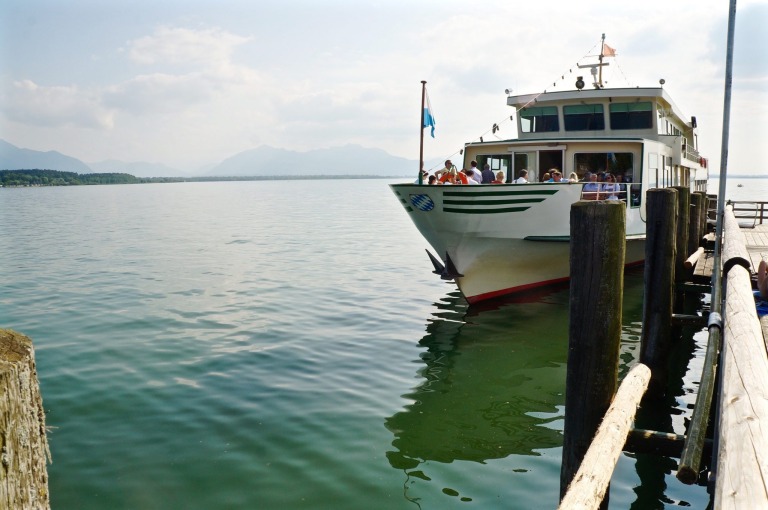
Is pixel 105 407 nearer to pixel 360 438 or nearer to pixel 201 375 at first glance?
pixel 201 375

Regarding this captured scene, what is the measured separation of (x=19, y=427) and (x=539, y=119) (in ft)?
62.4

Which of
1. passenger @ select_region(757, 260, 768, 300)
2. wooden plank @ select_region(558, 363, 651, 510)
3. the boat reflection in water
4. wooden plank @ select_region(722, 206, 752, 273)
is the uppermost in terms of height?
wooden plank @ select_region(722, 206, 752, 273)

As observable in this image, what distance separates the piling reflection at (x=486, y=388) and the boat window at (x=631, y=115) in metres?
6.70

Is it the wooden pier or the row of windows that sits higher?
the row of windows

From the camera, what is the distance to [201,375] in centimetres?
988

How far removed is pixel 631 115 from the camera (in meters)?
18.5

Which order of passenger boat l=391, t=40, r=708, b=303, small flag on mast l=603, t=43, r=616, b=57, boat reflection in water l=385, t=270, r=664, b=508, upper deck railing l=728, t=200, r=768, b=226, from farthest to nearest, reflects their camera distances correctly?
small flag on mast l=603, t=43, r=616, b=57 < upper deck railing l=728, t=200, r=768, b=226 < passenger boat l=391, t=40, r=708, b=303 < boat reflection in water l=385, t=270, r=664, b=508

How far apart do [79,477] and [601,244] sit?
18.0 feet

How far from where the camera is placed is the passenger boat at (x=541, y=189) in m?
13.7

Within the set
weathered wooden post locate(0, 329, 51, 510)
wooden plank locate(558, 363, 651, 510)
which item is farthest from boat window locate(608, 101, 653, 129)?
weathered wooden post locate(0, 329, 51, 510)

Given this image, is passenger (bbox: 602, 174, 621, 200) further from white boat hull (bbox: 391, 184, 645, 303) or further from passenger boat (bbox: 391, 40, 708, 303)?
white boat hull (bbox: 391, 184, 645, 303)

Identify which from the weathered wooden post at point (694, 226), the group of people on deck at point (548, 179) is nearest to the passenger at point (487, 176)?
the group of people on deck at point (548, 179)

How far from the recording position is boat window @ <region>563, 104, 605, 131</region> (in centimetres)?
1880

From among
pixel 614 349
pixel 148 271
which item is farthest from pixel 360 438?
pixel 148 271
